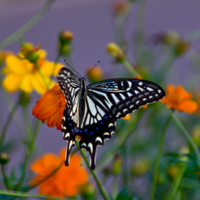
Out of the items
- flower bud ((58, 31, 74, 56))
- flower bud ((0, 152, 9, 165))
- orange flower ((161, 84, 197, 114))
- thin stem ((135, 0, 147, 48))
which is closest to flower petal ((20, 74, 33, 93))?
flower bud ((58, 31, 74, 56))

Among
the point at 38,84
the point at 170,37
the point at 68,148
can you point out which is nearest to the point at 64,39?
the point at 38,84

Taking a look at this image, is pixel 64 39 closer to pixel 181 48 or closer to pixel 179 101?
pixel 179 101

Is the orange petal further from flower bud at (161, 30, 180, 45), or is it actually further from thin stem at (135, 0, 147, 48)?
flower bud at (161, 30, 180, 45)

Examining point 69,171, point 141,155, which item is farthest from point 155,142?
point 69,171

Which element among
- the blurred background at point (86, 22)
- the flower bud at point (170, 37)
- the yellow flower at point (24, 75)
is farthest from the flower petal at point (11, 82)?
the blurred background at point (86, 22)

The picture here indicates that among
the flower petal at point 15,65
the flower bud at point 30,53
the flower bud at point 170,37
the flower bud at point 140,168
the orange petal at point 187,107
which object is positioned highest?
the flower bud at point 170,37

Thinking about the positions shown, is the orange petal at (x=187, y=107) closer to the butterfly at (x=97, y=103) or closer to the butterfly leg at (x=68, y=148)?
the butterfly at (x=97, y=103)
